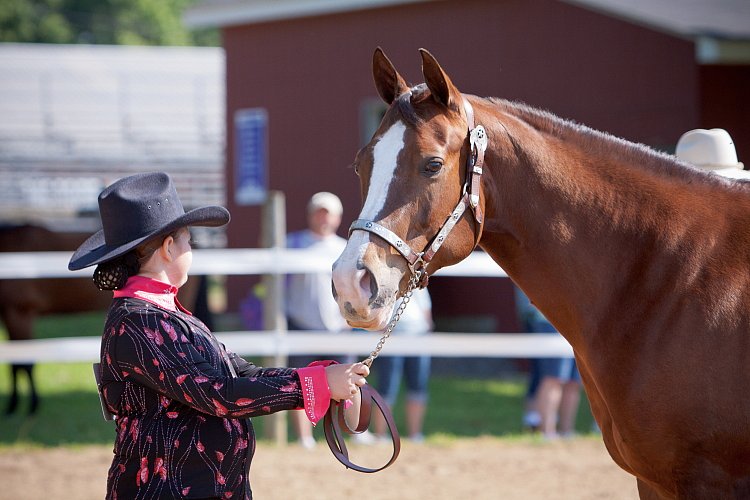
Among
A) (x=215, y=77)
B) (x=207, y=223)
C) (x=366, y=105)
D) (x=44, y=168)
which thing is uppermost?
(x=207, y=223)

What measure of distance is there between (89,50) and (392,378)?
24.8m

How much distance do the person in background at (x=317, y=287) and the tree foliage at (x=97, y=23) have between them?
3439 centimetres

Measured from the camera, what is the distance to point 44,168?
23.8 metres

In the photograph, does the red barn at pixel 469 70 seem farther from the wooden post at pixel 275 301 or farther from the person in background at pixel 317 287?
the wooden post at pixel 275 301

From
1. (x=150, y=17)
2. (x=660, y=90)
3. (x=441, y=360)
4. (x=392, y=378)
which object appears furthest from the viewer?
(x=150, y=17)

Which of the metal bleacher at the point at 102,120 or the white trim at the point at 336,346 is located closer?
the white trim at the point at 336,346

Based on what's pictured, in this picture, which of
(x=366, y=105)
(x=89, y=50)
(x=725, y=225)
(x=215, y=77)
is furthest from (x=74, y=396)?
(x=89, y=50)

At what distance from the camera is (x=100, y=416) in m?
8.77

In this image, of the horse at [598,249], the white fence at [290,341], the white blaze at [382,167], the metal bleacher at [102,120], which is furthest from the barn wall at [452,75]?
the metal bleacher at [102,120]

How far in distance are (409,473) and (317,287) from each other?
190 cm

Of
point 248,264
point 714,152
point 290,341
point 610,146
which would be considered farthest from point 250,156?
point 610,146

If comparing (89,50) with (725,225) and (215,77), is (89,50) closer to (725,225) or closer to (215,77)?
(215,77)

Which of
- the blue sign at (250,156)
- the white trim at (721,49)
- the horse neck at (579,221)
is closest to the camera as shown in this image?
the horse neck at (579,221)

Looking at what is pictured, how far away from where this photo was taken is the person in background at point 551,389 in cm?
748
